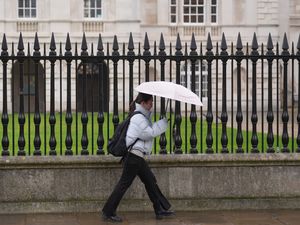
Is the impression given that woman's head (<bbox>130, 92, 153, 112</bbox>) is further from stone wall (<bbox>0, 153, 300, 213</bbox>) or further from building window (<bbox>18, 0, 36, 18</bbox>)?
building window (<bbox>18, 0, 36, 18</bbox>)

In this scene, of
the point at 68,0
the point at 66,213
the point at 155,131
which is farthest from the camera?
the point at 68,0

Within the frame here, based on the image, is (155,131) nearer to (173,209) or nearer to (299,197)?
(173,209)

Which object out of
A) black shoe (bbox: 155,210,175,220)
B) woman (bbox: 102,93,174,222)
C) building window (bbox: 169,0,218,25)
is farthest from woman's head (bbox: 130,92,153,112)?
building window (bbox: 169,0,218,25)

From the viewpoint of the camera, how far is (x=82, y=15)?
157 ft

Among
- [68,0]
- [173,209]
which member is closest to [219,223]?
[173,209]

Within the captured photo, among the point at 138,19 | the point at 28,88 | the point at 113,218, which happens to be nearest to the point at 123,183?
the point at 113,218

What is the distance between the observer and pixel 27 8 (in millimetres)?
47531

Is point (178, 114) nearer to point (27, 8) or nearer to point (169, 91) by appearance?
point (169, 91)

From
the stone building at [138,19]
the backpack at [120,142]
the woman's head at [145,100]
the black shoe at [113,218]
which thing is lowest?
the black shoe at [113,218]

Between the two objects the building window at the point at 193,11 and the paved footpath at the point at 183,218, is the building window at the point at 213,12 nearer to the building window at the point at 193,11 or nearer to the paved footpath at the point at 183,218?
the building window at the point at 193,11

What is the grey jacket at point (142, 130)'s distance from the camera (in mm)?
11359

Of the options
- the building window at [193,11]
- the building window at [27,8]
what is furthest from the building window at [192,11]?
the building window at [27,8]

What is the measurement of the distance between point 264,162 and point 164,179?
1495 millimetres

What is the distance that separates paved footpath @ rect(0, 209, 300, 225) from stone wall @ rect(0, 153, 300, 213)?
7.0 inches
